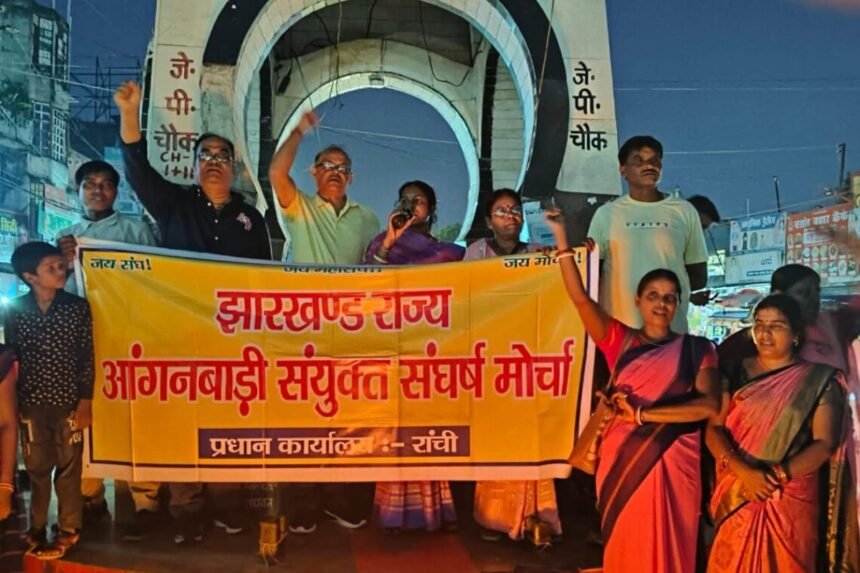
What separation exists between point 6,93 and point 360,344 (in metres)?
2.12

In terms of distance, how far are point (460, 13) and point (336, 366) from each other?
250 cm

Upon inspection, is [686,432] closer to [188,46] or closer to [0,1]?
[188,46]

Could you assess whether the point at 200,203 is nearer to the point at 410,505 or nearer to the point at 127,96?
the point at 127,96

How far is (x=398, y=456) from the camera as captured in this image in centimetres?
316

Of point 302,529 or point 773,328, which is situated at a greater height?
point 773,328

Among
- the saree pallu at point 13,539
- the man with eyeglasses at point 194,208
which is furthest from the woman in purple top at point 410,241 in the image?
the saree pallu at point 13,539

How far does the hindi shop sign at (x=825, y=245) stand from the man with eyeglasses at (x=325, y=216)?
2.12m

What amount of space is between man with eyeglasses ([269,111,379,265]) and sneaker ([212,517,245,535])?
1367 millimetres

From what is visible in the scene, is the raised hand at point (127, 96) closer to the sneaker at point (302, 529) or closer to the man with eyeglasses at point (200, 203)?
the man with eyeglasses at point (200, 203)

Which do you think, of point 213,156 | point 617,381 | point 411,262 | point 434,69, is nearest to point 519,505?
point 617,381

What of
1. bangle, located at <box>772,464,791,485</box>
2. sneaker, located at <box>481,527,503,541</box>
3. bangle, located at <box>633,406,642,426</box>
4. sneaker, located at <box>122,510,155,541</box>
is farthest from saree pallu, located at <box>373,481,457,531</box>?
bangle, located at <box>772,464,791,485</box>

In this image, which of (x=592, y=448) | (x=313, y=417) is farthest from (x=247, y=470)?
(x=592, y=448)

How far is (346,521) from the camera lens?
347 centimetres

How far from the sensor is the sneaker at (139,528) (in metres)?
3.24
